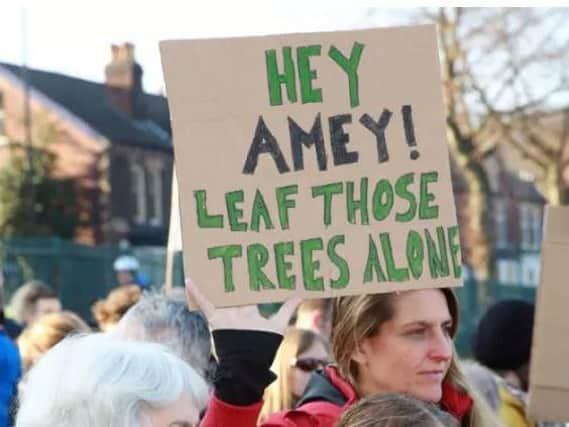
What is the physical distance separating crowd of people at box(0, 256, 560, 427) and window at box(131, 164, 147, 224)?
33.7 m

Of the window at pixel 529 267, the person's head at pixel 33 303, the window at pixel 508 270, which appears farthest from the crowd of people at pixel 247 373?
the window at pixel 508 270

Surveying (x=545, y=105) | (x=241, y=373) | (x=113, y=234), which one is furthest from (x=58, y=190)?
(x=241, y=373)

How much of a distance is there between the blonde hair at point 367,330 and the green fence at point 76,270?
18.9 m

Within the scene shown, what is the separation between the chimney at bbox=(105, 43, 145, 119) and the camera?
37188mm

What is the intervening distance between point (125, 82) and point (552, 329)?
36185mm

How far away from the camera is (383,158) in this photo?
282cm

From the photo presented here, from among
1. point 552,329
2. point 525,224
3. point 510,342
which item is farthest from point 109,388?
point 525,224

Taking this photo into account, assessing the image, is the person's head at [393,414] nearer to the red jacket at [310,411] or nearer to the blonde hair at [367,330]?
the red jacket at [310,411]

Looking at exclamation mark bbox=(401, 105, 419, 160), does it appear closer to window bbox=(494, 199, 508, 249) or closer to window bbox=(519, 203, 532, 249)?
window bbox=(494, 199, 508, 249)

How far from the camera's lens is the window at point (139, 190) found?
124 feet

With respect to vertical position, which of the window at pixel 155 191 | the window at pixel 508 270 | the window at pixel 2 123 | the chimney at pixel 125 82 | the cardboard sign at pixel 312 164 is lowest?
the window at pixel 508 270

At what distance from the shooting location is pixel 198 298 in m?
2.62

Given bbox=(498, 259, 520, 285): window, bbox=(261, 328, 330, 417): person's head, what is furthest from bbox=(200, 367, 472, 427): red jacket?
bbox=(498, 259, 520, 285): window

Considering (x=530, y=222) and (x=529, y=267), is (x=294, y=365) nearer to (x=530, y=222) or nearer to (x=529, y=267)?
(x=529, y=267)
